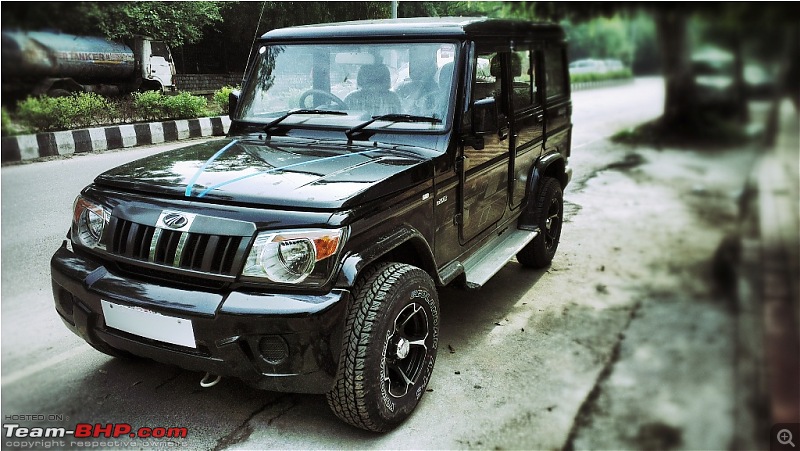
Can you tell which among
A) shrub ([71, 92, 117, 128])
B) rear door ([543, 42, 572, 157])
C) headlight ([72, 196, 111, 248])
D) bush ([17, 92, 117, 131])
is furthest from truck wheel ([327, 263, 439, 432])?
shrub ([71, 92, 117, 128])

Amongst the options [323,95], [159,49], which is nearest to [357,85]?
[323,95]

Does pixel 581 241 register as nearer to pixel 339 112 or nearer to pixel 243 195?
pixel 339 112

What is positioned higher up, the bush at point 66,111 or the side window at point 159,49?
the side window at point 159,49

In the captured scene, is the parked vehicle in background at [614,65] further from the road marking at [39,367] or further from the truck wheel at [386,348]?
the road marking at [39,367]

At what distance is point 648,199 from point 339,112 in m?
2.25

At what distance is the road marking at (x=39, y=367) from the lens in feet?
8.99

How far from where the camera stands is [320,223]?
2205mm

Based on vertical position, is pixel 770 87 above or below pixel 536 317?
above

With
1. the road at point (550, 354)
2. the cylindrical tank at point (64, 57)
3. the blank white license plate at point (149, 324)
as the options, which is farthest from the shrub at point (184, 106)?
the blank white license plate at point (149, 324)

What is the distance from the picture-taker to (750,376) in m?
0.95

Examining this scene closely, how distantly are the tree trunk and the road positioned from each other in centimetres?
3

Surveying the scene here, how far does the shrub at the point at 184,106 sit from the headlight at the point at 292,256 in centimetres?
643

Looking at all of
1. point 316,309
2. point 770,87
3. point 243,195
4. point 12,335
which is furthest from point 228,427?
point 770,87

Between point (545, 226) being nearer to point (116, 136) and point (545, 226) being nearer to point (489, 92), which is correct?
point (489, 92)
